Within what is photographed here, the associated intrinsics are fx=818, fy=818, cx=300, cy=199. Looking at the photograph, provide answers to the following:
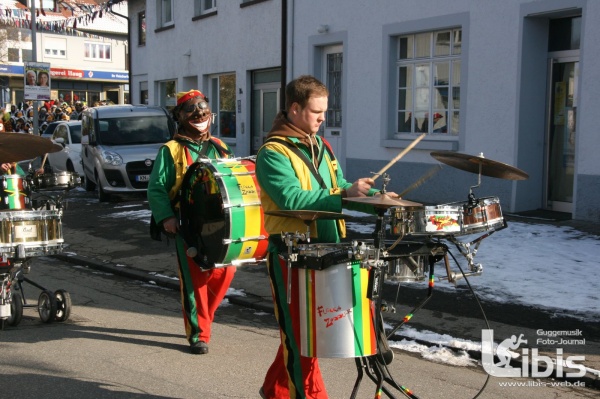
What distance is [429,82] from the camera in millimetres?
13891

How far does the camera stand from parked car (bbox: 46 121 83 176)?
19.3 meters

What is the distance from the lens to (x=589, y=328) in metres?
6.43

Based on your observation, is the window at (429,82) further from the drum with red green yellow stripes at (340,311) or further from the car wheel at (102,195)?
the drum with red green yellow stripes at (340,311)

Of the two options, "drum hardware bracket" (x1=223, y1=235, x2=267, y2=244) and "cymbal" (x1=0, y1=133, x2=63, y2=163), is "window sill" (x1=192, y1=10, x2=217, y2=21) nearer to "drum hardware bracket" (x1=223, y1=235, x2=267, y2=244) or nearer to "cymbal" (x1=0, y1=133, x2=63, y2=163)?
"cymbal" (x1=0, y1=133, x2=63, y2=163)

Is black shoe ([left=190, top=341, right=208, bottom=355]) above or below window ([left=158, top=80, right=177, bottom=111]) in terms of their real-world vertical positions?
below

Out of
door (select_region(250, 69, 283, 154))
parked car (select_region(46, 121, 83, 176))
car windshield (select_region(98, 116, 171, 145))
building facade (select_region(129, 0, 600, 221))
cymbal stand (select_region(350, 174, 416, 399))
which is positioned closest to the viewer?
cymbal stand (select_region(350, 174, 416, 399))

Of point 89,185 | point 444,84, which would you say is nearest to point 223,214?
point 444,84

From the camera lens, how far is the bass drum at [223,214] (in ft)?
18.5

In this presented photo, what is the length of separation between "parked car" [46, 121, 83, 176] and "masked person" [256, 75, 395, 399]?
15.5 meters

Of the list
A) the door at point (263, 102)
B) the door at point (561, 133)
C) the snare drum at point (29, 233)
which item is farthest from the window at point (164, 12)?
the snare drum at point (29, 233)

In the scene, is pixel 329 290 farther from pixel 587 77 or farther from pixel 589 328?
pixel 587 77

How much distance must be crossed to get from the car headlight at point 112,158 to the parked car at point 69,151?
288 centimetres

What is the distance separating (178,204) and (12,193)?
197cm

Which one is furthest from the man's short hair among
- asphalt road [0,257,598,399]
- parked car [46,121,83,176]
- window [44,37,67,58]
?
window [44,37,67,58]
